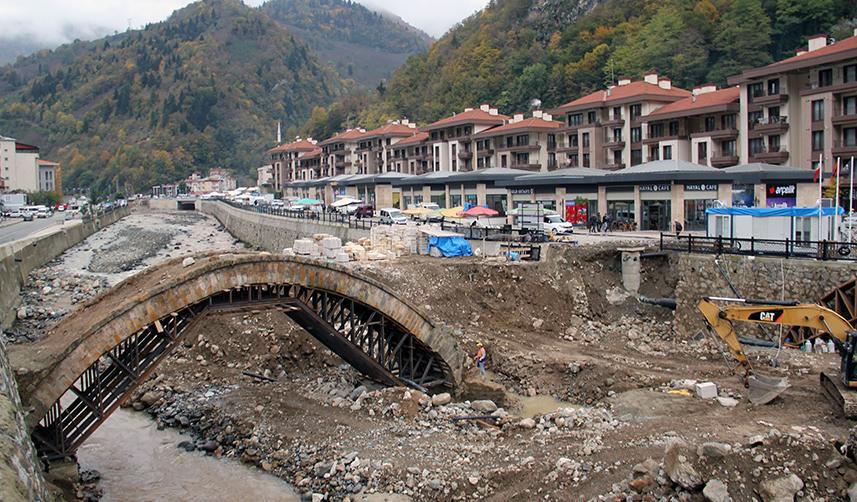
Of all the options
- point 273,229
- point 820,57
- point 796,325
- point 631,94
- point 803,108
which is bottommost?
point 796,325

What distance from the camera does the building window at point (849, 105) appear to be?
51.4 m

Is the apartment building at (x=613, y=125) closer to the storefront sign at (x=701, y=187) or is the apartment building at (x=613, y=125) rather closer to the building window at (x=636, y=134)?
the building window at (x=636, y=134)

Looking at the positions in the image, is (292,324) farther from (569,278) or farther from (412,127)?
(412,127)

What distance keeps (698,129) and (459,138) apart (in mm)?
32343

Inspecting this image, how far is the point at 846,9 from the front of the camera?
82500 mm

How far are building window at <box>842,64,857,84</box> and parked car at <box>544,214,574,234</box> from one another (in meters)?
20.7

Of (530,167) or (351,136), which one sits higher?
(351,136)

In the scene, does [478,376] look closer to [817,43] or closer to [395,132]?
[817,43]

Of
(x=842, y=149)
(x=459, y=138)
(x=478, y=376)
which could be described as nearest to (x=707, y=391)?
(x=478, y=376)

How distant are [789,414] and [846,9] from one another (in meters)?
77.2

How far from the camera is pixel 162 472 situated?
837 inches

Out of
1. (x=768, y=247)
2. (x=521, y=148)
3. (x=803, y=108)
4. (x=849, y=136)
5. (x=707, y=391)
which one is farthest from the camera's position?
(x=521, y=148)

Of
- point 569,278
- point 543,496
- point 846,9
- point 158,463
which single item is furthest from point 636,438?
point 846,9

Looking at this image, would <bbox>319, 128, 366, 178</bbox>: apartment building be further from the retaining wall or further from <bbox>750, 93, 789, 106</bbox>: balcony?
the retaining wall
